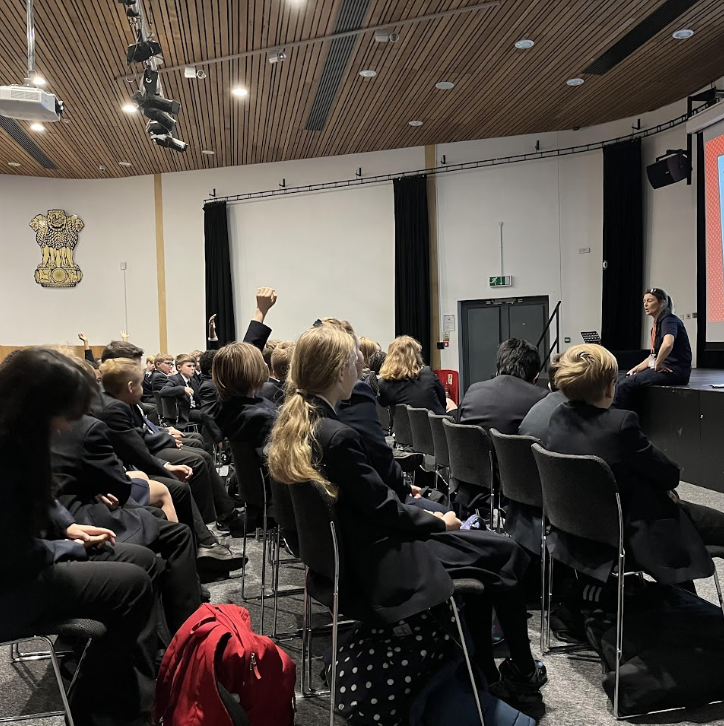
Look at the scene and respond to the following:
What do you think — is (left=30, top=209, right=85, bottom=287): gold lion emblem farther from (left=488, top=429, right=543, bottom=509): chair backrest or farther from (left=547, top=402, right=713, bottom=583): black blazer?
(left=547, top=402, right=713, bottom=583): black blazer

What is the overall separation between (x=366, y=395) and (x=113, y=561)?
968 millimetres

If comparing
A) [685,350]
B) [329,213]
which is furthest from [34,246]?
[685,350]

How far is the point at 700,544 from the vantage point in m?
2.33

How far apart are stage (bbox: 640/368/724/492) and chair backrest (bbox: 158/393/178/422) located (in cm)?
474

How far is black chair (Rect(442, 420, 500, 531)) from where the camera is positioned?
335cm

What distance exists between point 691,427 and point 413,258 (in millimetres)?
6704

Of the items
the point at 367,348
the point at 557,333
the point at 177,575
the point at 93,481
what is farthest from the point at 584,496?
the point at 557,333

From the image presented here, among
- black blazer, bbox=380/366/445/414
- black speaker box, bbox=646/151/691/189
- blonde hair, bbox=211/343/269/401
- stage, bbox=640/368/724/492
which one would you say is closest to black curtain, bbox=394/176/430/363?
black speaker box, bbox=646/151/691/189

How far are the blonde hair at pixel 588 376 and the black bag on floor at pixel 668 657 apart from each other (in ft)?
2.60

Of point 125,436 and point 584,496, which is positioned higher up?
point 125,436

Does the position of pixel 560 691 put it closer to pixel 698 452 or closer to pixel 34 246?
pixel 698 452

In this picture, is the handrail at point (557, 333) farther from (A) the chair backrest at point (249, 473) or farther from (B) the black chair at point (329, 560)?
(B) the black chair at point (329, 560)

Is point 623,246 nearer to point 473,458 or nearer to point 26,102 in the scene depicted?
point 473,458

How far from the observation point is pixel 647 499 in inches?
93.1
